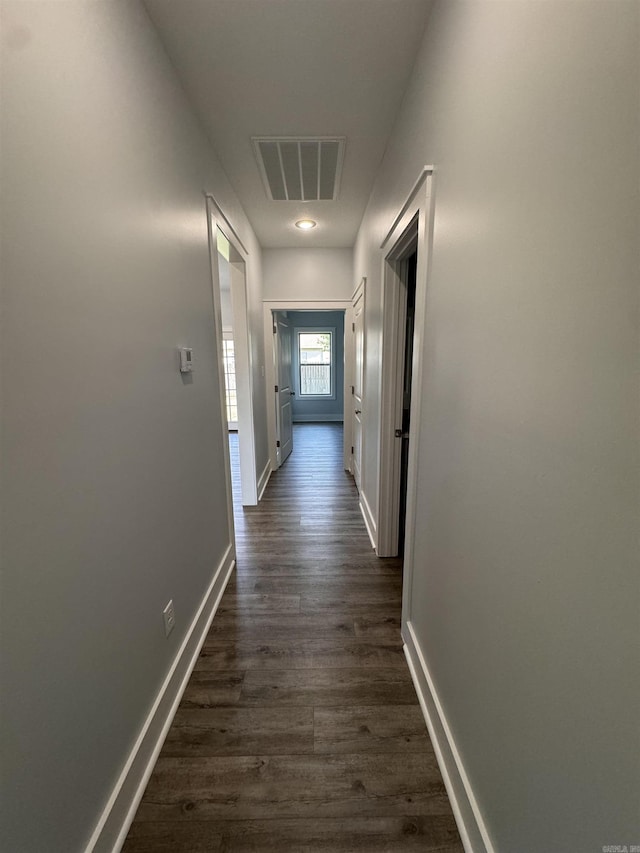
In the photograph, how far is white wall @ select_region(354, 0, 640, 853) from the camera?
0.48m

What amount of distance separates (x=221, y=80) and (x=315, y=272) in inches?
91.5

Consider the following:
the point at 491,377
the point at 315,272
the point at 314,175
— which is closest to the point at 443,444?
the point at 491,377

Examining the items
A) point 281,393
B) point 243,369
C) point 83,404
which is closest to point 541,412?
point 83,404

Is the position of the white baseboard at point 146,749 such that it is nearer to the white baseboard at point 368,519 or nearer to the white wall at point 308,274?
the white baseboard at point 368,519

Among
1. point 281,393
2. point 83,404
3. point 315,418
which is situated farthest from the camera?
point 315,418

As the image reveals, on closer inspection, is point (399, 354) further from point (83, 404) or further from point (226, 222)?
point (83, 404)

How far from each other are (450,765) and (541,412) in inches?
47.4

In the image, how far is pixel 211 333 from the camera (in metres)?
1.85

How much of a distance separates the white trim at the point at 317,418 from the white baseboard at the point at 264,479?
12.0 ft

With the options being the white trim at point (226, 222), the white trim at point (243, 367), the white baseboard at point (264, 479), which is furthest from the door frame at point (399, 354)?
the white baseboard at point (264, 479)

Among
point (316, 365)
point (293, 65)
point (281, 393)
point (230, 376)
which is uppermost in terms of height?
point (293, 65)

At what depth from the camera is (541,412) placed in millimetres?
643

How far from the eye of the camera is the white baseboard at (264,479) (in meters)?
3.32

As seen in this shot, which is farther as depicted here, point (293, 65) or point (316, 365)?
point (316, 365)
